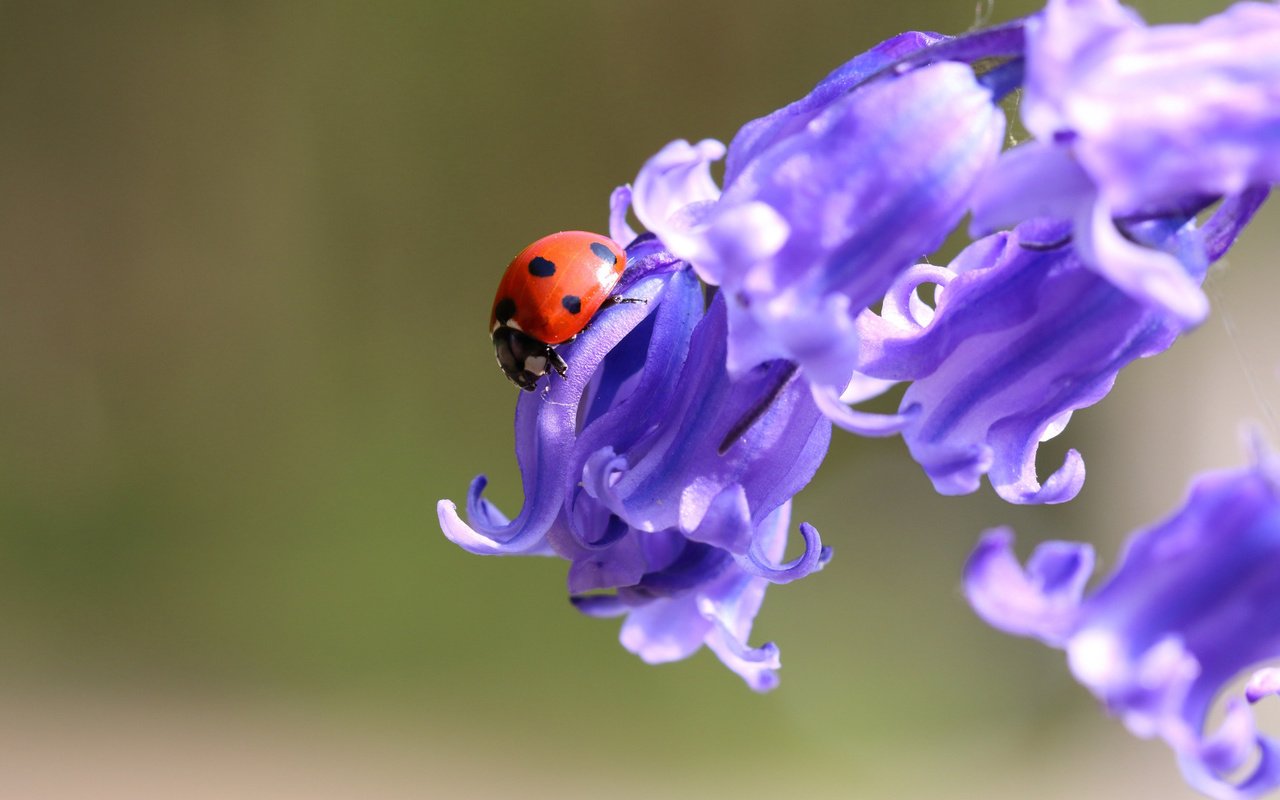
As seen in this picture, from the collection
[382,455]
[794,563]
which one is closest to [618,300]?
[794,563]

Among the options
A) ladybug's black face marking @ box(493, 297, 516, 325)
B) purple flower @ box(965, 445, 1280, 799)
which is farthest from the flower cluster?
ladybug's black face marking @ box(493, 297, 516, 325)

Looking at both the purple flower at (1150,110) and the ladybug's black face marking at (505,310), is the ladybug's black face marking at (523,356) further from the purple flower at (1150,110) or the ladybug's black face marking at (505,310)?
the purple flower at (1150,110)

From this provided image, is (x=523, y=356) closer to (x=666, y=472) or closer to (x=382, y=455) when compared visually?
(x=666, y=472)

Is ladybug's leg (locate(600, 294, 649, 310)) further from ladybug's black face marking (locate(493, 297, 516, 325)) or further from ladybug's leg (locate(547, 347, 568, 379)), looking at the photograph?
ladybug's black face marking (locate(493, 297, 516, 325))

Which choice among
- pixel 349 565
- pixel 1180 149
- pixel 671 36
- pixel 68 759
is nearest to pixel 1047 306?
pixel 1180 149

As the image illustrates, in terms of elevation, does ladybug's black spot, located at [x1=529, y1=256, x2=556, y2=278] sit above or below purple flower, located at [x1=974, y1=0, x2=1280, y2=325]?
below
